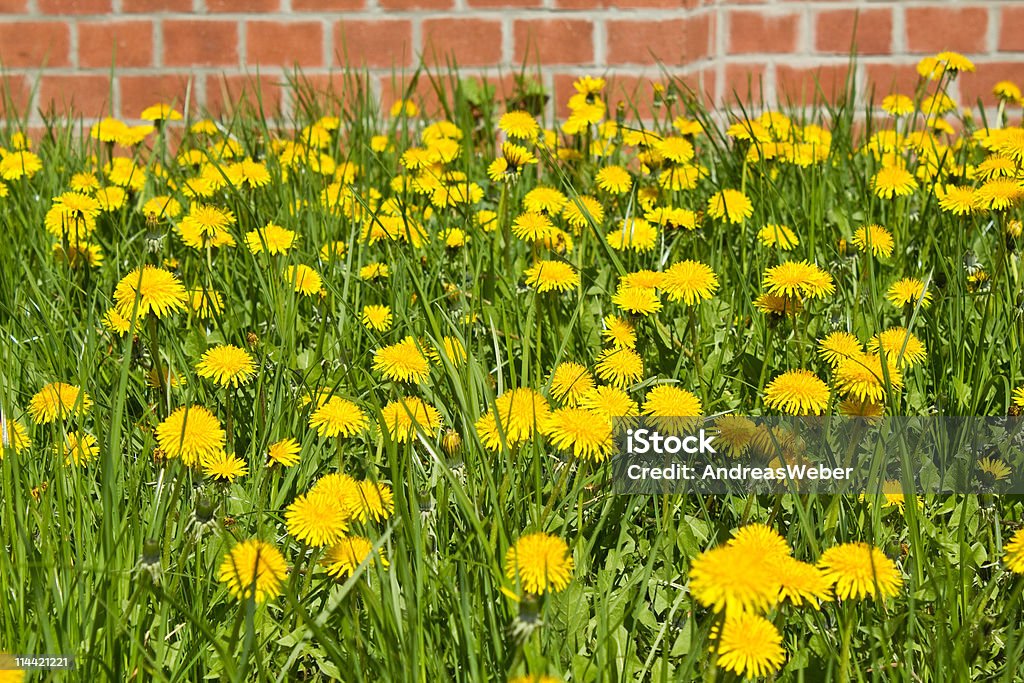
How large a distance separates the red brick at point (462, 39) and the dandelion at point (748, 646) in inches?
90.2

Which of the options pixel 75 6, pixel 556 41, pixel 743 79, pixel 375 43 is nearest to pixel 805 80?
pixel 743 79

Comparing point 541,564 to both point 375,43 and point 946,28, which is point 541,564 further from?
point 946,28

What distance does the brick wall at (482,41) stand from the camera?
2.99 m

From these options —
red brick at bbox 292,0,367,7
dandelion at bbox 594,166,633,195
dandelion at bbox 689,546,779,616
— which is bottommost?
dandelion at bbox 689,546,779,616

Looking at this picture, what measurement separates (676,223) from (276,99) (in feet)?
5.11

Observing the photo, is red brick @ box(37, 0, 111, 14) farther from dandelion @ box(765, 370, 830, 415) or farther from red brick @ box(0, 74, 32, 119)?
dandelion @ box(765, 370, 830, 415)

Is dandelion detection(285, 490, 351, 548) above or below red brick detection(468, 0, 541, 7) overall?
below

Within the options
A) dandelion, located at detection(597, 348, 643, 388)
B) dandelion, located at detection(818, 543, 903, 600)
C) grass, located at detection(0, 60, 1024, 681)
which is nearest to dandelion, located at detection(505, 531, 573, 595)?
grass, located at detection(0, 60, 1024, 681)

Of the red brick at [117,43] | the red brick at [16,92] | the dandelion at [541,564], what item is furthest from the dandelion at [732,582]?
the red brick at [16,92]

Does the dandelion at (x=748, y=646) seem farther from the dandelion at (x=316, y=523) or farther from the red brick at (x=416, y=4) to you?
the red brick at (x=416, y=4)

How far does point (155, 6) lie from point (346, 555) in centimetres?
236

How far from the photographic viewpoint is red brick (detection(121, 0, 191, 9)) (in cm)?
299

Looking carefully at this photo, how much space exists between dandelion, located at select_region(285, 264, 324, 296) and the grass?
0.05m

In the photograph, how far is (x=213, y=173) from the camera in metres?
2.22
